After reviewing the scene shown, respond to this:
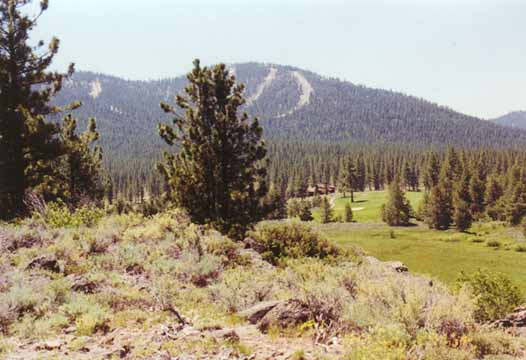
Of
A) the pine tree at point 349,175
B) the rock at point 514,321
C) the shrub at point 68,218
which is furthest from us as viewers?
the pine tree at point 349,175

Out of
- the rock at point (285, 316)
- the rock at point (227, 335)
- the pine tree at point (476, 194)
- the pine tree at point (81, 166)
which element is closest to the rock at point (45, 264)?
the rock at point (227, 335)

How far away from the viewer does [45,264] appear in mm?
8070

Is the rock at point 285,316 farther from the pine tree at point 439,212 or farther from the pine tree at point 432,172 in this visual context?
the pine tree at point 432,172

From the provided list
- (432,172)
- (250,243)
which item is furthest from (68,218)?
(432,172)

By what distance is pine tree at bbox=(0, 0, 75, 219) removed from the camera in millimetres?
16953

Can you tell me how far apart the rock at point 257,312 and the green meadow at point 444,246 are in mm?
26357

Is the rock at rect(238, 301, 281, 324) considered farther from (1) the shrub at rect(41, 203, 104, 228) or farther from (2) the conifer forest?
(1) the shrub at rect(41, 203, 104, 228)

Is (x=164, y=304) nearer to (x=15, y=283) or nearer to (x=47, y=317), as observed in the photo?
(x=47, y=317)

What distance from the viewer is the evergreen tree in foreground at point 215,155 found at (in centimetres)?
1667

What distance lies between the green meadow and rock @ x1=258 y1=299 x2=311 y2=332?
26.5 m

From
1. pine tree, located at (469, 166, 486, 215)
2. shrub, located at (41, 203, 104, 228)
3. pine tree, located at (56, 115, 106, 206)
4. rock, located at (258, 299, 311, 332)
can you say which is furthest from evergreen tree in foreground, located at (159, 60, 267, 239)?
pine tree, located at (469, 166, 486, 215)

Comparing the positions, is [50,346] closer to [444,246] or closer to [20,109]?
[20,109]

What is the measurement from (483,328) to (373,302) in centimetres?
171

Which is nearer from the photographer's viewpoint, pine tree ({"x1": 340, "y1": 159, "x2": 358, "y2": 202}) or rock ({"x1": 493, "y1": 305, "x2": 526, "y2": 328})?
rock ({"x1": 493, "y1": 305, "x2": 526, "y2": 328})
